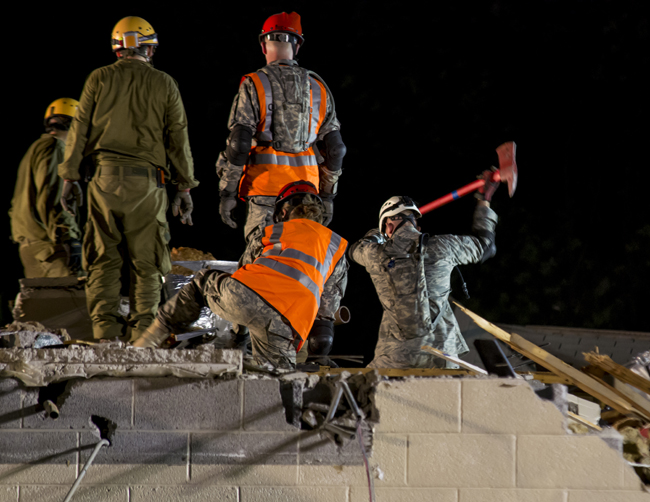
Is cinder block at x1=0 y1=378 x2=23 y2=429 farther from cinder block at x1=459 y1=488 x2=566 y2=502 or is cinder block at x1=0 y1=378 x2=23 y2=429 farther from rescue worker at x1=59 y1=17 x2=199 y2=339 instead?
cinder block at x1=459 y1=488 x2=566 y2=502

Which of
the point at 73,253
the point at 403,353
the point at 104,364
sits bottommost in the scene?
the point at 403,353

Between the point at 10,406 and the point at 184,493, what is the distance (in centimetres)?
85

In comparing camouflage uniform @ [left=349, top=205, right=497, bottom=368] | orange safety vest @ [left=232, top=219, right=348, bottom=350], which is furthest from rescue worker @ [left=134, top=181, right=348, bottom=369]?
camouflage uniform @ [left=349, top=205, right=497, bottom=368]

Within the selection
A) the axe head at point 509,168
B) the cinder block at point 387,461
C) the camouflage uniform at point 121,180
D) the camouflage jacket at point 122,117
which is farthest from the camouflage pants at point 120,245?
the axe head at point 509,168

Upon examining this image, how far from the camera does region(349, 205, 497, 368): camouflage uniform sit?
436cm

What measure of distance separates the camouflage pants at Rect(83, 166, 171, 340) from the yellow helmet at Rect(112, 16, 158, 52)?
999mm

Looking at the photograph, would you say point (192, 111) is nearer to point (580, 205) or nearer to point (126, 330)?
point (126, 330)

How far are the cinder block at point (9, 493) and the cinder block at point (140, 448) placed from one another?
328 millimetres

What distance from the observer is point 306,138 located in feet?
15.5

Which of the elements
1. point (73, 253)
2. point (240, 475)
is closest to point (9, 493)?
point (240, 475)

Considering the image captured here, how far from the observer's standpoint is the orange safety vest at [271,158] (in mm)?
4613

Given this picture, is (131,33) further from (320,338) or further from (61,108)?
(320,338)

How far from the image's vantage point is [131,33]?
15.8 ft

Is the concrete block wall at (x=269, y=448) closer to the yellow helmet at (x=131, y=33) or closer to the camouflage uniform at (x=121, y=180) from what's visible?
the camouflage uniform at (x=121, y=180)
